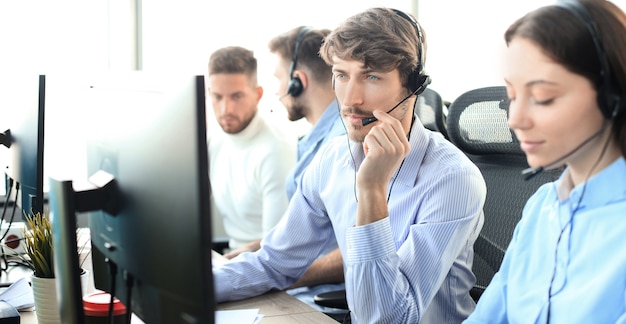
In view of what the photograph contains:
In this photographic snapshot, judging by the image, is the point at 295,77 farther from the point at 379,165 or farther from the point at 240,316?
the point at 240,316

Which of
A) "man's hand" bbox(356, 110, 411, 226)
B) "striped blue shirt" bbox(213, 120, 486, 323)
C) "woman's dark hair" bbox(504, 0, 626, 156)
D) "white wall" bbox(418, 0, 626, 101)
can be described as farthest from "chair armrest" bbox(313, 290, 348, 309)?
"white wall" bbox(418, 0, 626, 101)

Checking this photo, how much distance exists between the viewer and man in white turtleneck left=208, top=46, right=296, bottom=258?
278 centimetres

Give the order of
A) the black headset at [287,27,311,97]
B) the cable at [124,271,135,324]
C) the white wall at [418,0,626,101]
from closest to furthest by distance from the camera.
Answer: the cable at [124,271,135,324] → the black headset at [287,27,311,97] → the white wall at [418,0,626,101]

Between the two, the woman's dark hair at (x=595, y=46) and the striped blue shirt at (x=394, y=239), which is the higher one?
the woman's dark hair at (x=595, y=46)

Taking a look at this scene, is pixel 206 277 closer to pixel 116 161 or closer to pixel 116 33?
pixel 116 161

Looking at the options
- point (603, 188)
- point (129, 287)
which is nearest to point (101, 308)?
point (129, 287)

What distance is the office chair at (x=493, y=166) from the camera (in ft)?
5.64

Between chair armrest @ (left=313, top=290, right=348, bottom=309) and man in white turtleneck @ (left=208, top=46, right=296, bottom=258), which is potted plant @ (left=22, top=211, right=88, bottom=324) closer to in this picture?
chair armrest @ (left=313, top=290, right=348, bottom=309)

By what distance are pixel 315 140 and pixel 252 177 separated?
1.41 feet

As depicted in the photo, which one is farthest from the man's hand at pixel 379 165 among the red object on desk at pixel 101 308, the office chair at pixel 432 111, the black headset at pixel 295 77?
the black headset at pixel 295 77

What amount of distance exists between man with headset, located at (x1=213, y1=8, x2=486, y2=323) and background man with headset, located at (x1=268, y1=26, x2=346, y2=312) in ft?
2.12

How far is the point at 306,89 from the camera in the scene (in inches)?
102

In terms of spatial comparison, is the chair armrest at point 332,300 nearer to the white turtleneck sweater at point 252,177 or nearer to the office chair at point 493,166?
the office chair at point 493,166

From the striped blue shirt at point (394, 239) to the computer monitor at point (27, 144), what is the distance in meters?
0.47
